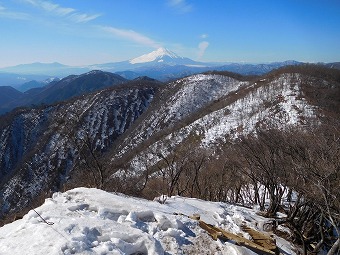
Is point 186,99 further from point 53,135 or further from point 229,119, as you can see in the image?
point 229,119

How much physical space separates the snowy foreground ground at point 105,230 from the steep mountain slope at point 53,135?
65.7 metres

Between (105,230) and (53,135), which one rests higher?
(105,230)

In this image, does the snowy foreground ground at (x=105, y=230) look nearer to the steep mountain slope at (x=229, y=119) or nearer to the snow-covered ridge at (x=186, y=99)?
the steep mountain slope at (x=229, y=119)

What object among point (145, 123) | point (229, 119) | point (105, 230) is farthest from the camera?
point (145, 123)

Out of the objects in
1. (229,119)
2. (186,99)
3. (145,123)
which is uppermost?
(229,119)

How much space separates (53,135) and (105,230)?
9524 cm

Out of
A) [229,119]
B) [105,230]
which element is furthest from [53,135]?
[105,230]

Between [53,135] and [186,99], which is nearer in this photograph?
[53,135]

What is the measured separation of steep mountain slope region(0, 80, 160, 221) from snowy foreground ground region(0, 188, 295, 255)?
2588 inches

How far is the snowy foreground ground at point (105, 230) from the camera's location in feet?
25.7

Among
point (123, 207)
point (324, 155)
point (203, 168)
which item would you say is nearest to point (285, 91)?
point (203, 168)

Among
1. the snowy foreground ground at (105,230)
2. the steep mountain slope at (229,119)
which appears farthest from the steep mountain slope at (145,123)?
the snowy foreground ground at (105,230)

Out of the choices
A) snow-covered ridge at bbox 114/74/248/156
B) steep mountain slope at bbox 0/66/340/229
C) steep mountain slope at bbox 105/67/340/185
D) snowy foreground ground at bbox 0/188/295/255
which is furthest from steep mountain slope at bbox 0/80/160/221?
snowy foreground ground at bbox 0/188/295/255

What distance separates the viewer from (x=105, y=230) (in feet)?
29.4
